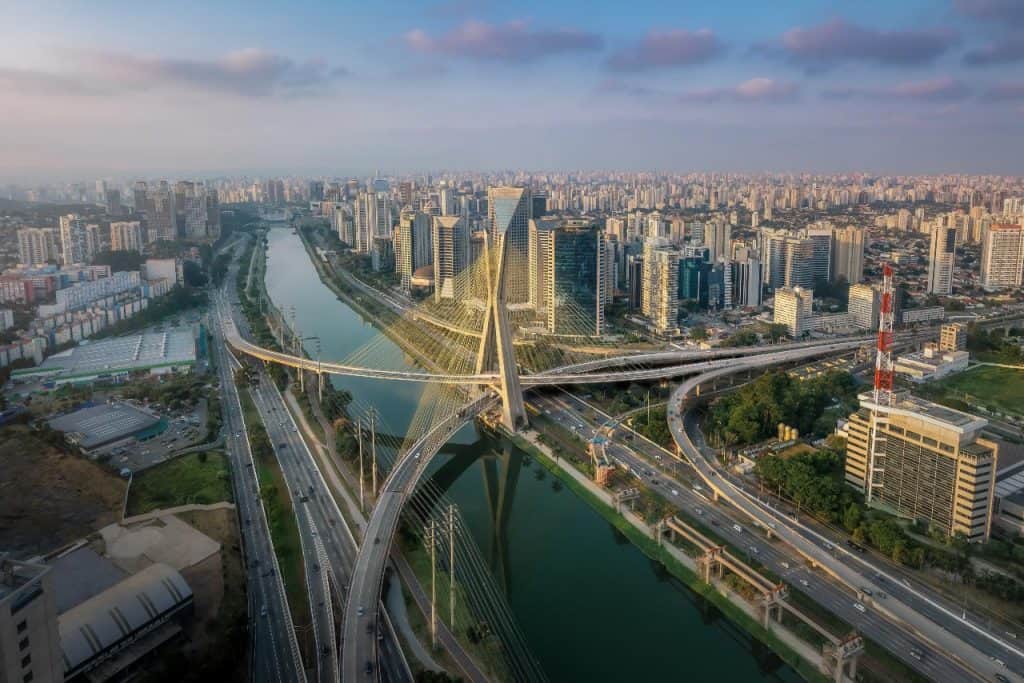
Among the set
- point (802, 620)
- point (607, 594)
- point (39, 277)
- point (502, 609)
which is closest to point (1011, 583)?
point (802, 620)

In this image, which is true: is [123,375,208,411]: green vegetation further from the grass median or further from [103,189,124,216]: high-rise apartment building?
[103,189,124,216]: high-rise apartment building

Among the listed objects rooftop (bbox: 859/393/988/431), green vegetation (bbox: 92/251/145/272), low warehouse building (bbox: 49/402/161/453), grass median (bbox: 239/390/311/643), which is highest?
green vegetation (bbox: 92/251/145/272)

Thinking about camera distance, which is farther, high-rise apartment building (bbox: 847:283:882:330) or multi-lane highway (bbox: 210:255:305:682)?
high-rise apartment building (bbox: 847:283:882:330)

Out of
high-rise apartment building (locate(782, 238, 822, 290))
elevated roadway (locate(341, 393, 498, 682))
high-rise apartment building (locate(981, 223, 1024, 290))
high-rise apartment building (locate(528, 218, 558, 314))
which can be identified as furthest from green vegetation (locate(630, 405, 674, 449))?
high-rise apartment building (locate(981, 223, 1024, 290))

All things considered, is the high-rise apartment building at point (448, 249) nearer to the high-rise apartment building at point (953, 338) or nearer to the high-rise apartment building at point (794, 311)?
the high-rise apartment building at point (794, 311)

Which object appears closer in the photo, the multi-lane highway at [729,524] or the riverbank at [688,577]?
the multi-lane highway at [729,524]

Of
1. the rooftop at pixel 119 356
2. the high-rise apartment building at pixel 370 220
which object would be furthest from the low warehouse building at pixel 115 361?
the high-rise apartment building at pixel 370 220

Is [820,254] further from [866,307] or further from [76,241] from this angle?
[76,241]
